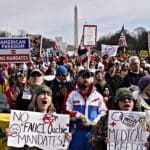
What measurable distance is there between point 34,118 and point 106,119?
88cm

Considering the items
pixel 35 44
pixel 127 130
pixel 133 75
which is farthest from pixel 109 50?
pixel 127 130

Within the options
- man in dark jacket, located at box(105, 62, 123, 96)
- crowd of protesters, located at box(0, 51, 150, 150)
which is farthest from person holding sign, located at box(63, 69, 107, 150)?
man in dark jacket, located at box(105, 62, 123, 96)

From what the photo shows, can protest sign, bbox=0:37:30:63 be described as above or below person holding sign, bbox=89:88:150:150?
above

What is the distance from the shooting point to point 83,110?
6578mm

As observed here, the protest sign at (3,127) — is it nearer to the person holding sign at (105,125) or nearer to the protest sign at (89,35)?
the person holding sign at (105,125)

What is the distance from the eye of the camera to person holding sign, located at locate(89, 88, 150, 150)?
512cm

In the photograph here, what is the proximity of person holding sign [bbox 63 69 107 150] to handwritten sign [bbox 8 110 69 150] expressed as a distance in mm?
999

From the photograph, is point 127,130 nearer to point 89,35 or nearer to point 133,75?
point 133,75

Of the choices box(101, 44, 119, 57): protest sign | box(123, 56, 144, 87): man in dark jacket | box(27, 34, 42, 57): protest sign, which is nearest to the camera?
box(123, 56, 144, 87): man in dark jacket

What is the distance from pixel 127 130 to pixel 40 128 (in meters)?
1.06

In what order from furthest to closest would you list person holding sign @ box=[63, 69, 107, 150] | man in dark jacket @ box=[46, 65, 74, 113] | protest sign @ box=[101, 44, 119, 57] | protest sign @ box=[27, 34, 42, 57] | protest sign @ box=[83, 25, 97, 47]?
protest sign @ box=[101, 44, 119, 57] → protest sign @ box=[27, 34, 42, 57] → protest sign @ box=[83, 25, 97, 47] → man in dark jacket @ box=[46, 65, 74, 113] → person holding sign @ box=[63, 69, 107, 150]

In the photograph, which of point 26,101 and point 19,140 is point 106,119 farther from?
point 26,101

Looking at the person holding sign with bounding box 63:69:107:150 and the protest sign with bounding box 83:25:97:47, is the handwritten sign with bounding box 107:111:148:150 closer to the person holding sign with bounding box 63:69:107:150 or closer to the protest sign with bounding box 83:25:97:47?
the person holding sign with bounding box 63:69:107:150

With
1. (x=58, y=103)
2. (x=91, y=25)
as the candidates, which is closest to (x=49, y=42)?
(x=91, y=25)
